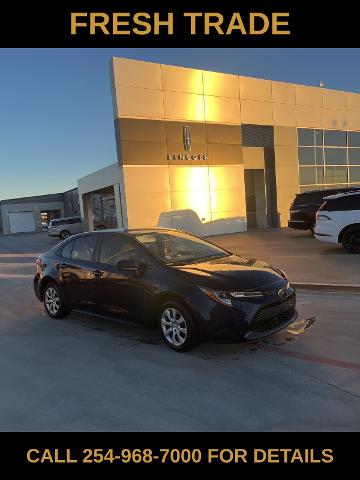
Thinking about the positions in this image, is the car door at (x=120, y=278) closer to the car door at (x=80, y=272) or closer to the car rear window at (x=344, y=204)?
the car door at (x=80, y=272)

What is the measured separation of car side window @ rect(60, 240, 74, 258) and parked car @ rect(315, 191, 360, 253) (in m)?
8.25

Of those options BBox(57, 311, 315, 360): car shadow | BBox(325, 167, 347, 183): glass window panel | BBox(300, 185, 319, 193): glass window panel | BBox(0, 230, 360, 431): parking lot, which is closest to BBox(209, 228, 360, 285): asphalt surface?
BBox(0, 230, 360, 431): parking lot

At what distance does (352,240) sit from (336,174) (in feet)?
54.6

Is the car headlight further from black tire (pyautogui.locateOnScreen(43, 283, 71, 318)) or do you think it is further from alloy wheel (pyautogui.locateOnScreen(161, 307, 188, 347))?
black tire (pyautogui.locateOnScreen(43, 283, 71, 318))

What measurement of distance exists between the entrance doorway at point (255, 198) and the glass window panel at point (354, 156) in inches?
289

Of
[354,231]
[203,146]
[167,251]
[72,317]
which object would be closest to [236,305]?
[167,251]

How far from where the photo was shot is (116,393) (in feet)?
12.5

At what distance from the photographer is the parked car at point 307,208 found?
1642cm

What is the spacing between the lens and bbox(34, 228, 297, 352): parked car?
4410 mm

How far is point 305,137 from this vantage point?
25234 mm

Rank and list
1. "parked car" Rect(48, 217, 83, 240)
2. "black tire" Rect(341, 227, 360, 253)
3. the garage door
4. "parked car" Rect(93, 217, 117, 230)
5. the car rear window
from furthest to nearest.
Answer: the garage door → "parked car" Rect(48, 217, 83, 240) → "parked car" Rect(93, 217, 117, 230) → the car rear window → "black tire" Rect(341, 227, 360, 253)
